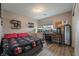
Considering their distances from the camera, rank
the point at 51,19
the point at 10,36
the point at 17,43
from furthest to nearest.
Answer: the point at 51,19 → the point at 17,43 → the point at 10,36

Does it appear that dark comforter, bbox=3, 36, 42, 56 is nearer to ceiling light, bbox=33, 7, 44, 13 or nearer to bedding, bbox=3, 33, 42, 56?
bedding, bbox=3, 33, 42, 56

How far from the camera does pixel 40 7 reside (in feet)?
A: 6.74

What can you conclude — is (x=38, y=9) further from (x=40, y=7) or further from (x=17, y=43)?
(x=17, y=43)

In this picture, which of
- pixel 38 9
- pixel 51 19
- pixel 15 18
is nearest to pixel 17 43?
pixel 15 18

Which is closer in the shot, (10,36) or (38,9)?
(10,36)

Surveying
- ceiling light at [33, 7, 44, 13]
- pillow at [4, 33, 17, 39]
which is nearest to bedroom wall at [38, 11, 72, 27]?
ceiling light at [33, 7, 44, 13]

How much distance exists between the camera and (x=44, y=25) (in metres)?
2.50

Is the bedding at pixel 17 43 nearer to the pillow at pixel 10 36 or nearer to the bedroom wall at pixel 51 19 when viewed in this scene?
the pillow at pixel 10 36

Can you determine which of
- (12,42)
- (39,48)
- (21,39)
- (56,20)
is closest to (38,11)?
(56,20)

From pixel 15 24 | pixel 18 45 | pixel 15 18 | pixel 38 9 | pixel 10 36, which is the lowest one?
pixel 18 45

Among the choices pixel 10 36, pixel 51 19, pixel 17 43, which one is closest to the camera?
pixel 10 36

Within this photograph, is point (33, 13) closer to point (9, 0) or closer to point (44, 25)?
point (44, 25)

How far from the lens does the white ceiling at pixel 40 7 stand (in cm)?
188

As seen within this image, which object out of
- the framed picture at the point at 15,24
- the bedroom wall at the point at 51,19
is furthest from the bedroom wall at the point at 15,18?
the bedroom wall at the point at 51,19
